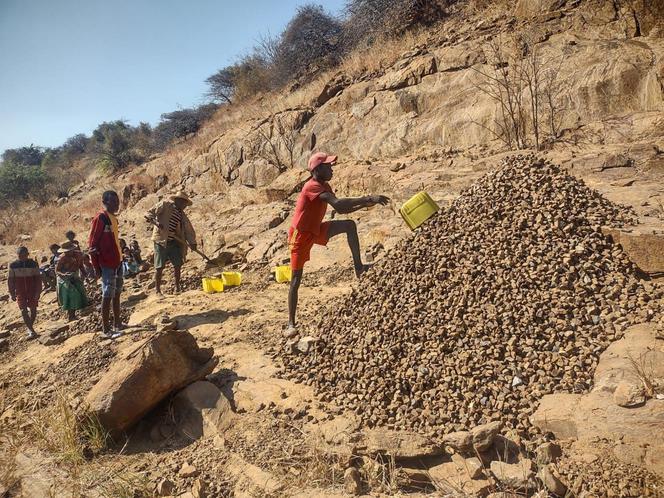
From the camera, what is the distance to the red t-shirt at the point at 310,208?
3.34 metres

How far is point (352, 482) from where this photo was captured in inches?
77.8

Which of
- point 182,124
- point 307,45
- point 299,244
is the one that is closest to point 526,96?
point 299,244

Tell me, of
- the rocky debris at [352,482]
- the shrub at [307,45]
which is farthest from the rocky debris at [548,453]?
the shrub at [307,45]

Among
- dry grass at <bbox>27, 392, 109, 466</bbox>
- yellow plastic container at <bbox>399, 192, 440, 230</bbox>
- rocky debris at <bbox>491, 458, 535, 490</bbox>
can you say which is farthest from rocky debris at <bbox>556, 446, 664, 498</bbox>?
dry grass at <bbox>27, 392, 109, 466</bbox>

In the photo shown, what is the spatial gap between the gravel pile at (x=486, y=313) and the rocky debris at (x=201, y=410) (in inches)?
19.8

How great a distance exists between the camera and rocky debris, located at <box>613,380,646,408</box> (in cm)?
189

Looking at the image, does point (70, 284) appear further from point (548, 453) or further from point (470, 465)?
point (548, 453)

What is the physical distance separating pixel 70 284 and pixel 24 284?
1.95ft

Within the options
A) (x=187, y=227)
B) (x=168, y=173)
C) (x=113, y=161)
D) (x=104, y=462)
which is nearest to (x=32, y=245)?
(x=168, y=173)

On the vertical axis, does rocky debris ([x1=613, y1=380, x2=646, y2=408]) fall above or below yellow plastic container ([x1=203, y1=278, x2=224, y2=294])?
below

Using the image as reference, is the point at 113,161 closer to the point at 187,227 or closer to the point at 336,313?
the point at 187,227

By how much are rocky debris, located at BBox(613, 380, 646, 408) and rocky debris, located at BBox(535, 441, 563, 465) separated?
13.3 inches

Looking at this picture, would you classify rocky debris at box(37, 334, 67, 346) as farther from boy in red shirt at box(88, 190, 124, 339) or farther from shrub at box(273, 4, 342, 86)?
shrub at box(273, 4, 342, 86)

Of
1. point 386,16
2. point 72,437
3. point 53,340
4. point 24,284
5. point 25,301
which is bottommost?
point 72,437
